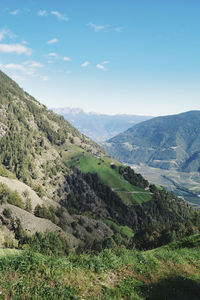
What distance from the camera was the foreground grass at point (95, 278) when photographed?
1154 centimetres

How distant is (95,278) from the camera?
14.7 m

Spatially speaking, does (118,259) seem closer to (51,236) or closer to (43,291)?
(43,291)

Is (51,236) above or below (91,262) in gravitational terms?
below

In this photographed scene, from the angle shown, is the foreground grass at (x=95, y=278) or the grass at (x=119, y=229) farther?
the grass at (x=119, y=229)

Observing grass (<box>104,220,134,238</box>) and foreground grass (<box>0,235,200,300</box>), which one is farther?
grass (<box>104,220,134,238</box>)

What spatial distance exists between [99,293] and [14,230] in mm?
81010

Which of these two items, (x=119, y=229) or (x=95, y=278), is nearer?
(x=95, y=278)

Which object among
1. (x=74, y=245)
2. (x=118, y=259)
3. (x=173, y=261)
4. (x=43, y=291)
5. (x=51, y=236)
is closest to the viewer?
(x=43, y=291)

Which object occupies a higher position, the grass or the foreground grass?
the foreground grass

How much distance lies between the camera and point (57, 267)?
13719 millimetres

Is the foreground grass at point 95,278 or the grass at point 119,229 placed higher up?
the foreground grass at point 95,278

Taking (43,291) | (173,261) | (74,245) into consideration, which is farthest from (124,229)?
(43,291)

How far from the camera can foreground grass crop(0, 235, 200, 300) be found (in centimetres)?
1154

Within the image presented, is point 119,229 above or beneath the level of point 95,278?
beneath
